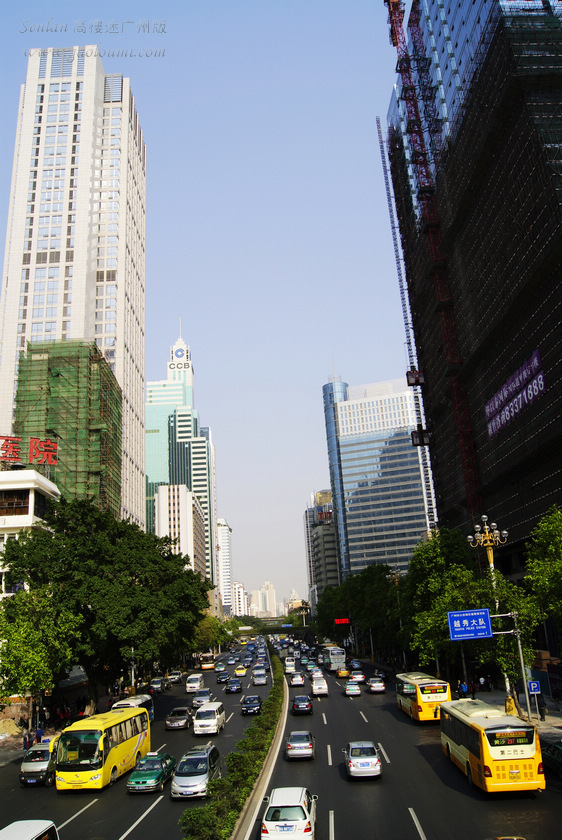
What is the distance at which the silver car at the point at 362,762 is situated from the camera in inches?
944

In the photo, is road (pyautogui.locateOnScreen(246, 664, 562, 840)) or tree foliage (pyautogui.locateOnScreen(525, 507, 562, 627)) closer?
road (pyautogui.locateOnScreen(246, 664, 562, 840))

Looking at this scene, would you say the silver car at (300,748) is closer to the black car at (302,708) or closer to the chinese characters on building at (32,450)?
the black car at (302,708)

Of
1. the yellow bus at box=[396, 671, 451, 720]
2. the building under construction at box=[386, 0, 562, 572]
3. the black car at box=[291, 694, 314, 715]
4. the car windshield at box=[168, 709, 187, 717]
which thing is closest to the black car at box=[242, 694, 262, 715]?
the black car at box=[291, 694, 314, 715]

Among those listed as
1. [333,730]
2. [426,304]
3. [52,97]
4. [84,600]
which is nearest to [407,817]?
[333,730]

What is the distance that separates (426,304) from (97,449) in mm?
57816

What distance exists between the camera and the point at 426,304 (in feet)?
345

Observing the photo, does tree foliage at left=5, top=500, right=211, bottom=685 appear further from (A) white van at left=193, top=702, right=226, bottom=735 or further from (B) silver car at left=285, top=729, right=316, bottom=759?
(B) silver car at left=285, top=729, right=316, bottom=759

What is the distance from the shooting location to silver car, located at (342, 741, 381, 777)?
2397cm

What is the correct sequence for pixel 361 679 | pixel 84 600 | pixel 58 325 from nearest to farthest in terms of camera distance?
1. pixel 84 600
2. pixel 361 679
3. pixel 58 325

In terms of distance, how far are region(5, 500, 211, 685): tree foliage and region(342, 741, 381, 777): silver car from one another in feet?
72.2

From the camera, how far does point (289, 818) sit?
16859mm

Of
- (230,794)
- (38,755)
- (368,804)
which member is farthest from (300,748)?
(38,755)

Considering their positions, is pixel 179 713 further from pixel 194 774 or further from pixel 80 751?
pixel 194 774

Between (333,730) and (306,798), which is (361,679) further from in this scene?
(306,798)
